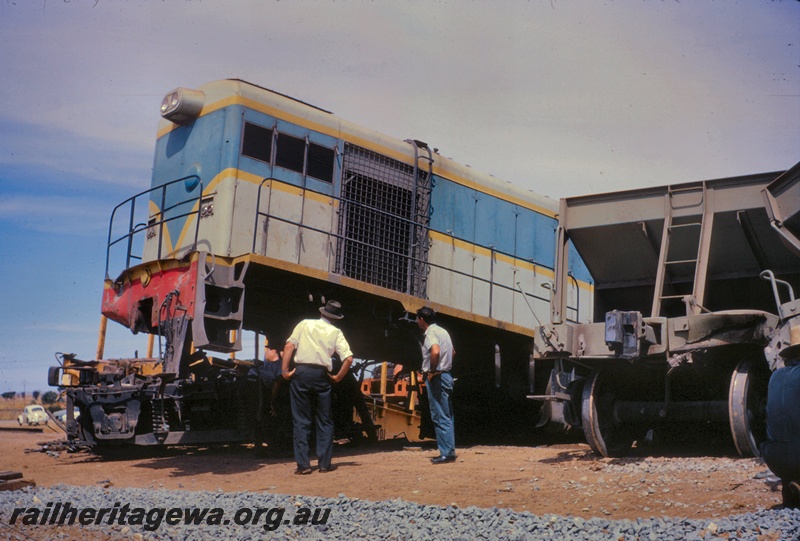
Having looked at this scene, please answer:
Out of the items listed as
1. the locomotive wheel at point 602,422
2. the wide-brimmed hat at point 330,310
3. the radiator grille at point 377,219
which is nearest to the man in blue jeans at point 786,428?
the locomotive wheel at point 602,422

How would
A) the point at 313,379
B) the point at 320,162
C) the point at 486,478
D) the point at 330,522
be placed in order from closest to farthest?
the point at 330,522
the point at 486,478
the point at 313,379
the point at 320,162

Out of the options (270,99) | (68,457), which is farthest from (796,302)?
(68,457)

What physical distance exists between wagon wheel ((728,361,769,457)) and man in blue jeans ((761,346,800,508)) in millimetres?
2264

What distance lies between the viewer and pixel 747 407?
714 centimetres

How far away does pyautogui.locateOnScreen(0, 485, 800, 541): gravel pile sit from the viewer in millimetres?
4383

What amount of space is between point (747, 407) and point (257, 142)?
244 inches

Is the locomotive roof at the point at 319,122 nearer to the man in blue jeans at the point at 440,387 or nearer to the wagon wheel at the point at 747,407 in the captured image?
the man in blue jeans at the point at 440,387

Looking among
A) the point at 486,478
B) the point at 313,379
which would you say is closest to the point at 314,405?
the point at 313,379

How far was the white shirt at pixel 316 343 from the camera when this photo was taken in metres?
7.81

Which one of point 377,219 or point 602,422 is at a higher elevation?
point 377,219

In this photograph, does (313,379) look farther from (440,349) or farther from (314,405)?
(440,349)

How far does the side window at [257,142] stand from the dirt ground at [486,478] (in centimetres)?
362

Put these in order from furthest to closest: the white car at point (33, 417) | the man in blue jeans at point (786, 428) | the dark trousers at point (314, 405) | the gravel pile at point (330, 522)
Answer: the white car at point (33, 417) → the dark trousers at point (314, 405) → the man in blue jeans at point (786, 428) → the gravel pile at point (330, 522)

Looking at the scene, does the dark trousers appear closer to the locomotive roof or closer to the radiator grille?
the radiator grille
